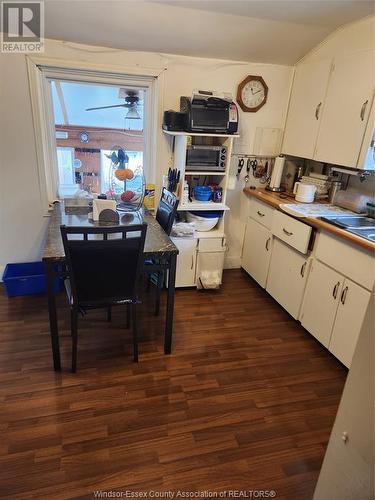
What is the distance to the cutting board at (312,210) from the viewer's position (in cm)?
242

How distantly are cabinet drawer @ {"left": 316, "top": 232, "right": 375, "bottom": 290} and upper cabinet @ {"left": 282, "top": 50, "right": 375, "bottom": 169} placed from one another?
1.98ft

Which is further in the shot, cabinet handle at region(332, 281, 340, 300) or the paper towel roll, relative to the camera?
the paper towel roll

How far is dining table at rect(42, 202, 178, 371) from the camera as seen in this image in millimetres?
1810

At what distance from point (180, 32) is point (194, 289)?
2138 millimetres

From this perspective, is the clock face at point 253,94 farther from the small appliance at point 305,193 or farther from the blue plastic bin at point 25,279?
the blue plastic bin at point 25,279

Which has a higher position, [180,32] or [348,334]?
[180,32]

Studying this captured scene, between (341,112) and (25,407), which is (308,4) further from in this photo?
(25,407)

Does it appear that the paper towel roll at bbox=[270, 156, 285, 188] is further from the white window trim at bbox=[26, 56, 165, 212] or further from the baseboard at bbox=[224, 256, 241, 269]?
the white window trim at bbox=[26, 56, 165, 212]

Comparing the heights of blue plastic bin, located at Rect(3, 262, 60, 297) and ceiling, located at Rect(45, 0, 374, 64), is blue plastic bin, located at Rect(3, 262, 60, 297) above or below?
below

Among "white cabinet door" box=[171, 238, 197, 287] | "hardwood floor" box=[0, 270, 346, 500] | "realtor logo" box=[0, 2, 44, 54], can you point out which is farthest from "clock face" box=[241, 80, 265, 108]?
"hardwood floor" box=[0, 270, 346, 500]

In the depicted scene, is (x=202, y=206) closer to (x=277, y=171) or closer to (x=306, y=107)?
(x=277, y=171)

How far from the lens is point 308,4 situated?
2160 millimetres

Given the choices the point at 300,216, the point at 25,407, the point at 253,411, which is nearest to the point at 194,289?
the point at 300,216

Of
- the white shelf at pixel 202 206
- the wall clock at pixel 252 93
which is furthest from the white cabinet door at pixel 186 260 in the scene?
the wall clock at pixel 252 93
